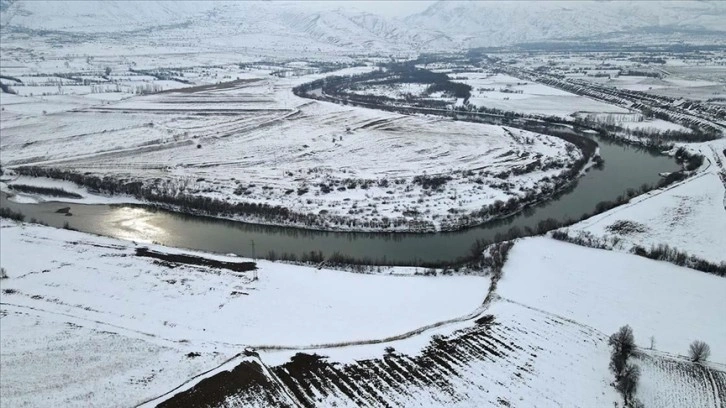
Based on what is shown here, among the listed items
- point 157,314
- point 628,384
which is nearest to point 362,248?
point 157,314

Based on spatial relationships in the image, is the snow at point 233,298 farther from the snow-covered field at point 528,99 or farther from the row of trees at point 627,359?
the snow-covered field at point 528,99

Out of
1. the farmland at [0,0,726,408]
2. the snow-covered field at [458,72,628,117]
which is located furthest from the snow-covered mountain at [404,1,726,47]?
the farmland at [0,0,726,408]

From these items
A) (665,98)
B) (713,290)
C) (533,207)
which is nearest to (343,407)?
(713,290)

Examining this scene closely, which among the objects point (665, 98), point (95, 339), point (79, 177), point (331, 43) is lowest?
point (95, 339)

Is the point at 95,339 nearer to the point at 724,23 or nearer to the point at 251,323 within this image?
the point at 251,323

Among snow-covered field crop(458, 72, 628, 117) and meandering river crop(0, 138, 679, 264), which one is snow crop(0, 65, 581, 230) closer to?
meandering river crop(0, 138, 679, 264)

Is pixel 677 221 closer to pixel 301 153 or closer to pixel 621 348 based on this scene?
pixel 621 348

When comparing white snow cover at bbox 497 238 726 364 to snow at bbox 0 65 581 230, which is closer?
white snow cover at bbox 497 238 726 364
